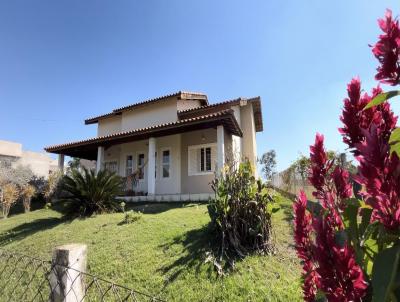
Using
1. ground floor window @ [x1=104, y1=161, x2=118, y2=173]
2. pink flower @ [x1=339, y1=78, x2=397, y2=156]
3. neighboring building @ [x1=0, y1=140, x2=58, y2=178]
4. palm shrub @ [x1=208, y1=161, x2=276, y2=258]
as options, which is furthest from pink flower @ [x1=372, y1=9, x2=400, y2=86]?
neighboring building @ [x1=0, y1=140, x2=58, y2=178]

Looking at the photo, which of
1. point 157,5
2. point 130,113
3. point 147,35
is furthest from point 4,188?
point 157,5

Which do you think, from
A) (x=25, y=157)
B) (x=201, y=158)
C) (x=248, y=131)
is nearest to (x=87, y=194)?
(x=201, y=158)

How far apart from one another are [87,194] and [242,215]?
6653mm

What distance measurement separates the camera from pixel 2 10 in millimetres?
9977

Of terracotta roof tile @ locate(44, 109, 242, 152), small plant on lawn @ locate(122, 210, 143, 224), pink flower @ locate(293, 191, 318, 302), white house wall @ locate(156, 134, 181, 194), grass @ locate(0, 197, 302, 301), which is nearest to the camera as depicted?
pink flower @ locate(293, 191, 318, 302)

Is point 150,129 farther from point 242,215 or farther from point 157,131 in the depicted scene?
point 242,215

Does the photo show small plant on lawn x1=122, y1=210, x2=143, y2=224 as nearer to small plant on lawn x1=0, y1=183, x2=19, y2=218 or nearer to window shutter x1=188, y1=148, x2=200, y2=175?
window shutter x1=188, y1=148, x2=200, y2=175

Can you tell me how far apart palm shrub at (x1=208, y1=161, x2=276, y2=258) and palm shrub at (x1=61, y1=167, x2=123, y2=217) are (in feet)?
19.0

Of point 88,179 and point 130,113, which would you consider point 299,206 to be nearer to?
point 88,179

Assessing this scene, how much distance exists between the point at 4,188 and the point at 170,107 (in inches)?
407

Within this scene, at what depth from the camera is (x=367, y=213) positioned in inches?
42.2

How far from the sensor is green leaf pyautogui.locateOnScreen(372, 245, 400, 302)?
70cm

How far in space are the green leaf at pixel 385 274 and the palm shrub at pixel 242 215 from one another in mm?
4676

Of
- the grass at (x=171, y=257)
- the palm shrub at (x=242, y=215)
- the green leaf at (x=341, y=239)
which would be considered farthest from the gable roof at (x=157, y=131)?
the green leaf at (x=341, y=239)
